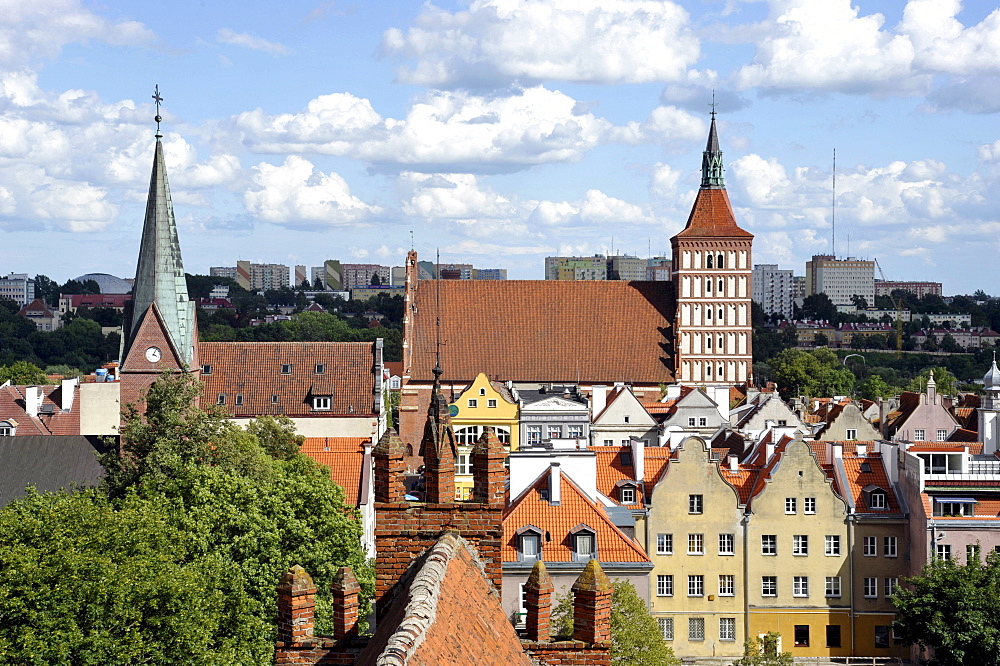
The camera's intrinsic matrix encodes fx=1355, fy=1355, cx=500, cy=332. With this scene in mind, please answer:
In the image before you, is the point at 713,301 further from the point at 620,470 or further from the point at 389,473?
the point at 389,473

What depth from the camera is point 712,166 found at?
9731 centimetres

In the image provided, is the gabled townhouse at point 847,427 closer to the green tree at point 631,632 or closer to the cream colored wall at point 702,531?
the cream colored wall at point 702,531

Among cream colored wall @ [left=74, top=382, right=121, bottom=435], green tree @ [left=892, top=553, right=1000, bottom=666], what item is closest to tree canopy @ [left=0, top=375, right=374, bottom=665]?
Answer: cream colored wall @ [left=74, top=382, right=121, bottom=435]

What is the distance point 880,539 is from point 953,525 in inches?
132

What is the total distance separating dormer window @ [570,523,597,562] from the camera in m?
40.5

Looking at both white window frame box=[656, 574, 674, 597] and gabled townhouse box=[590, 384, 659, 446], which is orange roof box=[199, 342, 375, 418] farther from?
white window frame box=[656, 574, 674, 597]

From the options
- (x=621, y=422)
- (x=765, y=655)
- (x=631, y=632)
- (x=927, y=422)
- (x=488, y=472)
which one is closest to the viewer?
(x=488, y=472)

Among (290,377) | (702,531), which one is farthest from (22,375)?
(702,531)

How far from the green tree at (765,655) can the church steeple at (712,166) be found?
5677cm

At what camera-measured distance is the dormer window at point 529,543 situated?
4053cm

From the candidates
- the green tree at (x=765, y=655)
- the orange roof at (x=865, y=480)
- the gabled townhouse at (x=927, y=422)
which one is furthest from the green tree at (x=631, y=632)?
the gabled townhouse at (x=927, y=422)

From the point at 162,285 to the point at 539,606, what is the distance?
43.7 m

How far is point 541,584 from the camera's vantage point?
13766mm

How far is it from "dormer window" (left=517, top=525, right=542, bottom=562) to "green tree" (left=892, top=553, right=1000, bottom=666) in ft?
33.9
